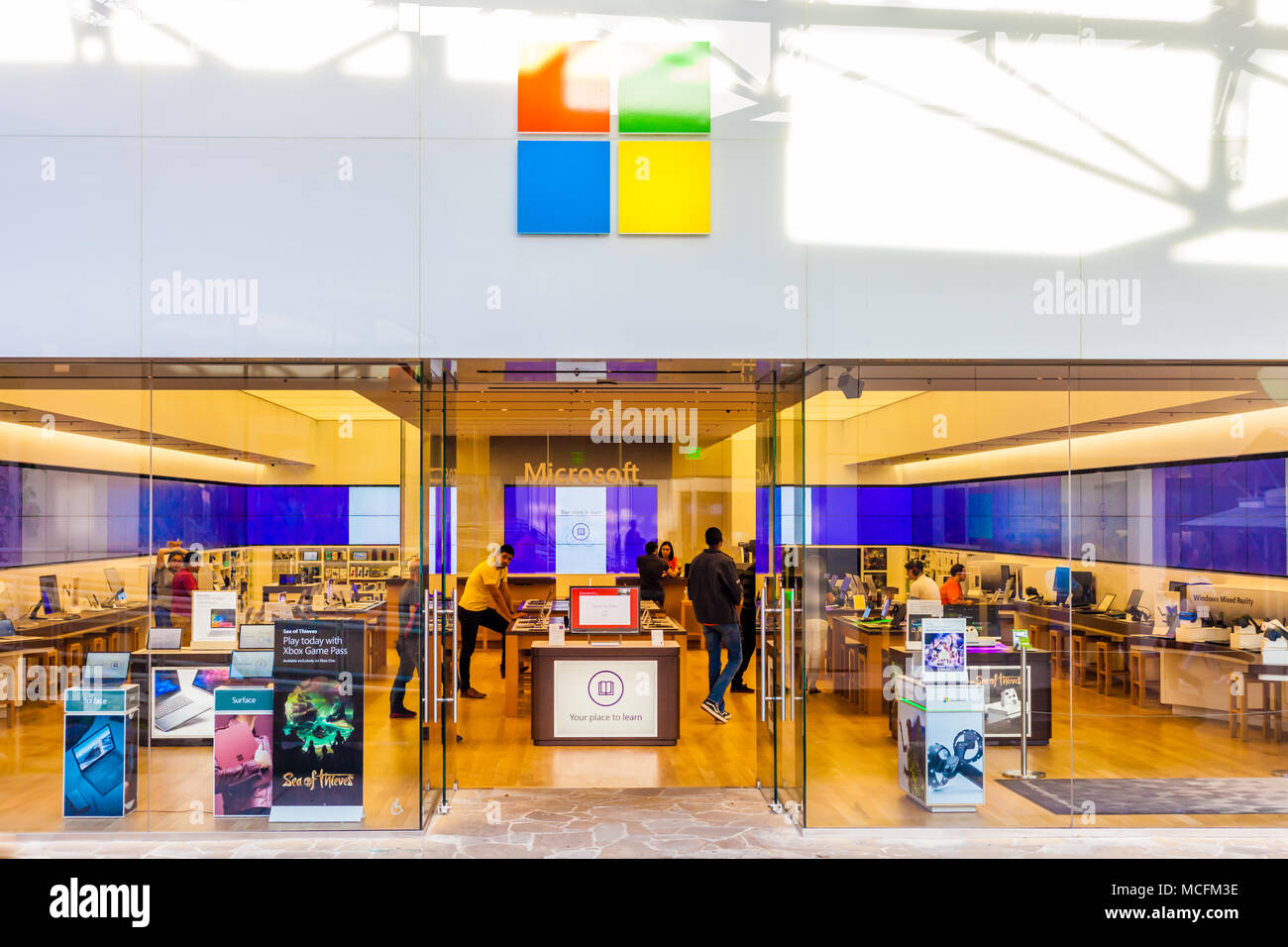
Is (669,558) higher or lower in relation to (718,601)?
higher

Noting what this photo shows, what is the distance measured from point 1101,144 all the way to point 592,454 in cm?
745

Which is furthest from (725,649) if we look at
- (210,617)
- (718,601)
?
(210,617)

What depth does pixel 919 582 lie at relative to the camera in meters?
6.41

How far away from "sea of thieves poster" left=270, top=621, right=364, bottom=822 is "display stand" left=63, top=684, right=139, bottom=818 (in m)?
0.99

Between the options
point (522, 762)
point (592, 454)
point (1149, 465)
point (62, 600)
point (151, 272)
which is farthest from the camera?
point (592, 454)

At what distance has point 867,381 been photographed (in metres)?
5.86

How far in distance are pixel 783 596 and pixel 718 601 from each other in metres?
2.29

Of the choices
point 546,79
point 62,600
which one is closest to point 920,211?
point 546,79

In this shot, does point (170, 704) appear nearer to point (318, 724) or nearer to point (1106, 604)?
point (318, 724)

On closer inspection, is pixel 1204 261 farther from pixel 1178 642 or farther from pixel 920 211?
pixel 1178 642

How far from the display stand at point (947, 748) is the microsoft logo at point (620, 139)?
11.3 feet

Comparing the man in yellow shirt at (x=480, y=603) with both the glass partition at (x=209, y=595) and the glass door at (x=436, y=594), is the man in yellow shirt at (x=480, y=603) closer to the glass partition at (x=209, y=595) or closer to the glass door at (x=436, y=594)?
the glass door at (x=436, y=594)

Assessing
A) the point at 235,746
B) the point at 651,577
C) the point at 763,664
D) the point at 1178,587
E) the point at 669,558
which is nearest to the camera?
the point at 235,746

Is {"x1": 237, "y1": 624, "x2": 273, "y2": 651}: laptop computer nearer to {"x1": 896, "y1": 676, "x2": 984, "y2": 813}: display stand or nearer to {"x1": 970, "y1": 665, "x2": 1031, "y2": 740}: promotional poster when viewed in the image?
{"x1": 896, "y1": 676, "x2": 984, "y2": 813}: display stand
